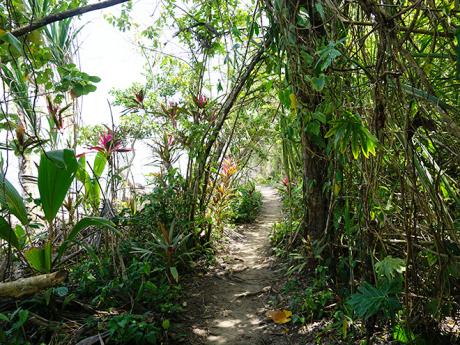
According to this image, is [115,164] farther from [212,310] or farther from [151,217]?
[212,310]

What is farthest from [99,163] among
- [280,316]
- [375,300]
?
[375,300]

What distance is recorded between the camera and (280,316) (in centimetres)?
240

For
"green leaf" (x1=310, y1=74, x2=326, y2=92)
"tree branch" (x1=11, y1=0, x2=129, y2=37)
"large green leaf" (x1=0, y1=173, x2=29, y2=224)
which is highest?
"tree branch" (x1=11, y1=0, x2=129, y2=37)

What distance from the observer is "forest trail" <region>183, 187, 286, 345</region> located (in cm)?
229

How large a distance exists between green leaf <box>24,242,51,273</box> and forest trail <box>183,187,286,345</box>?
1.06 meters

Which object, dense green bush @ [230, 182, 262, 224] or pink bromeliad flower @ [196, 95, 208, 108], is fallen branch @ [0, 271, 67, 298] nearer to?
pink bromeliad flower @ [196, 95, 208, 108]

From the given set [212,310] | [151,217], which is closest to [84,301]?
[212,310]

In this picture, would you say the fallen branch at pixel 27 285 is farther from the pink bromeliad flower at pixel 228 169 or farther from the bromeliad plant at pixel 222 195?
the pink bromeliad flower at pixel 228 169

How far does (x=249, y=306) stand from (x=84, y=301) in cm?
124

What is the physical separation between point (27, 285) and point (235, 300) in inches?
A: 62.8

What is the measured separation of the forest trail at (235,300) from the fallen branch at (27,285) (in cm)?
95

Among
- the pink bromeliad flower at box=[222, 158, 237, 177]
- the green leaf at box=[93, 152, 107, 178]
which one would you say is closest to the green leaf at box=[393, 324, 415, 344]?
the green leaf at box=[93, 152, 107, 178]

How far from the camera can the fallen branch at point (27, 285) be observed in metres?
1.75

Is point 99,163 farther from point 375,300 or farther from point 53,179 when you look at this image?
point 375,300
